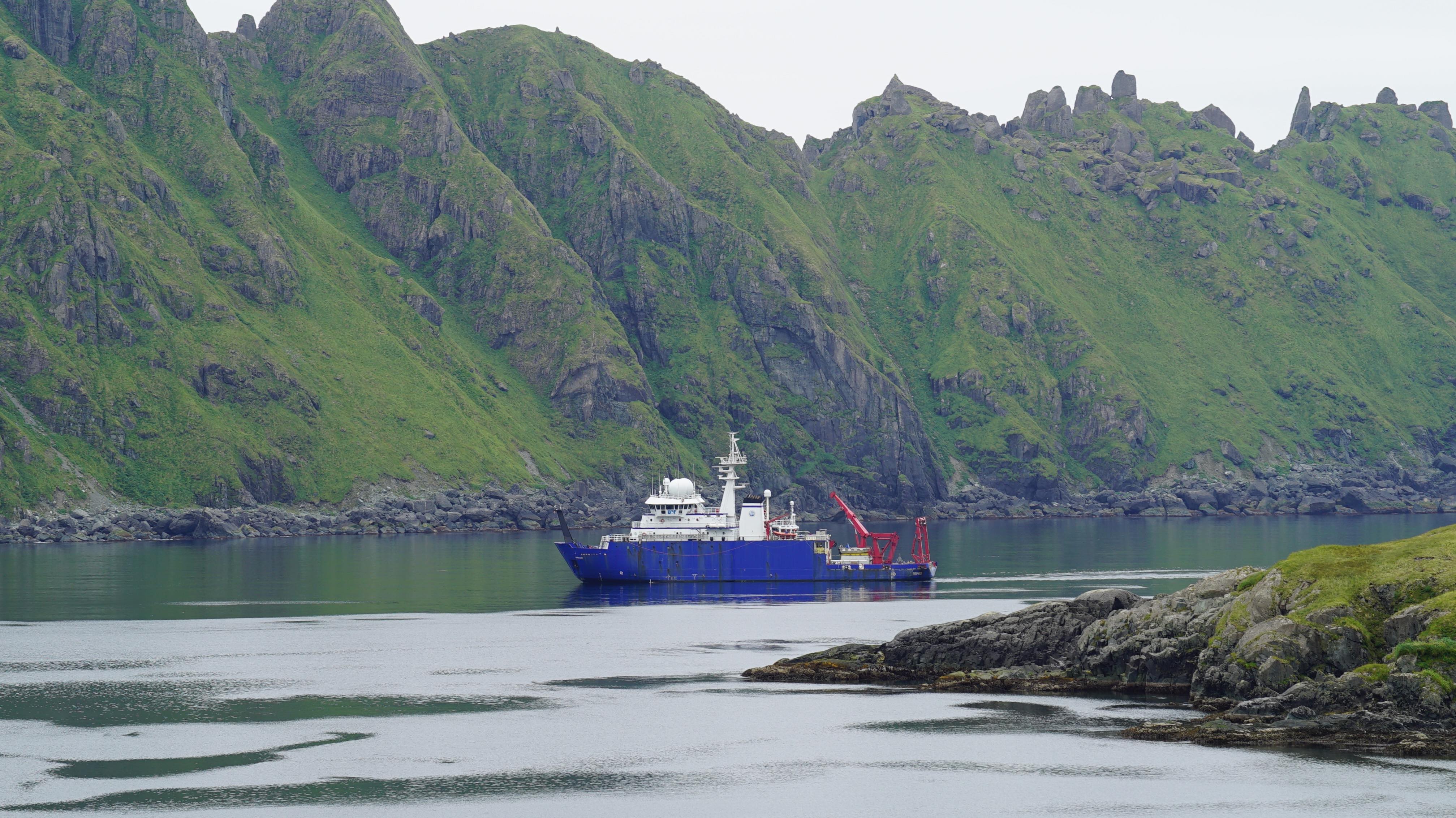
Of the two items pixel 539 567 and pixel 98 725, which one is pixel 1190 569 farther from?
pixel 98 725

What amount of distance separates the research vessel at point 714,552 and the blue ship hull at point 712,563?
5 cm

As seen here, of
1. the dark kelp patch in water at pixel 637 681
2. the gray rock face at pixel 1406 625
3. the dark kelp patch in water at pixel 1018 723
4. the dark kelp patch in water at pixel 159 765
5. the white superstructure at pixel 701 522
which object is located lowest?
the dark kelp patch in water at pixel 159 765

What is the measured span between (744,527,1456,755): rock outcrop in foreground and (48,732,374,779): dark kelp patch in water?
94.1ft

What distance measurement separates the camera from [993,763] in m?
56.5

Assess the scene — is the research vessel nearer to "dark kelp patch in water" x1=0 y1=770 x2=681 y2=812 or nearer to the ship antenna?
the ship antenna

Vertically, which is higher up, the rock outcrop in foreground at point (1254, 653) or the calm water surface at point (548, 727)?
the rock outcrop in foreground at point (1254, 653)

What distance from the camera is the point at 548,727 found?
6494 cm

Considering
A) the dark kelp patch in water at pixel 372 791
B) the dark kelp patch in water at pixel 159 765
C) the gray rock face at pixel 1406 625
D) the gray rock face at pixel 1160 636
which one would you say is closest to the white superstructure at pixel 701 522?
the gray rock face at pixel 1160 636

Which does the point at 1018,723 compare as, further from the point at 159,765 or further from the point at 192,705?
the point at 192,705

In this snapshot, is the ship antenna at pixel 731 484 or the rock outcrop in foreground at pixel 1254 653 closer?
the rock outcrop in foreground at pixel 1254 653

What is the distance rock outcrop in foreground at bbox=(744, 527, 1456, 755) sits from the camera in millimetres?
58188

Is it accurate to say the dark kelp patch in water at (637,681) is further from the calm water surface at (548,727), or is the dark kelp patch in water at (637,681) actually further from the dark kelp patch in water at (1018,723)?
the dark kelp patch in water at (1018,723)

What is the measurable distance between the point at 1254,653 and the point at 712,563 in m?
79.7

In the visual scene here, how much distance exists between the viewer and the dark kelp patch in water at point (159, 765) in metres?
54.5
